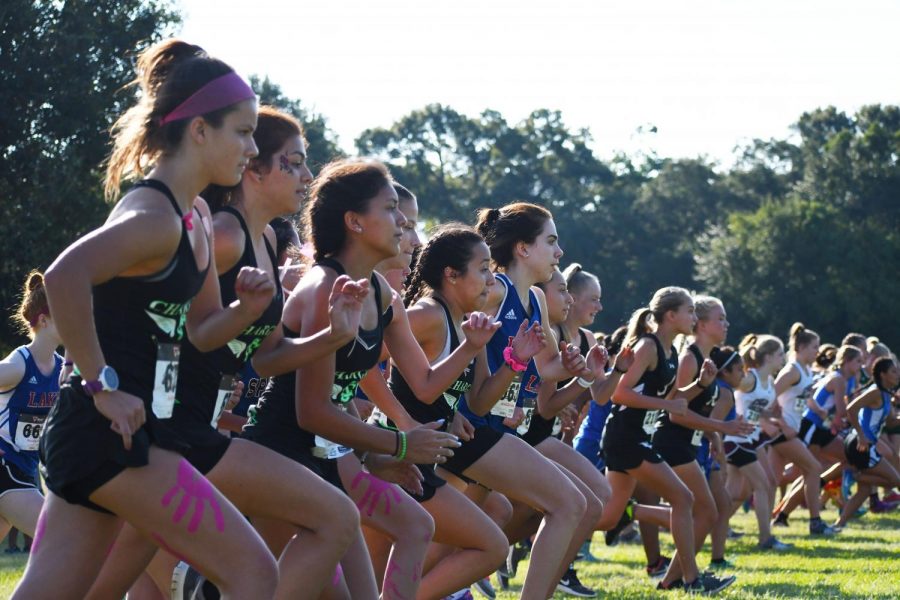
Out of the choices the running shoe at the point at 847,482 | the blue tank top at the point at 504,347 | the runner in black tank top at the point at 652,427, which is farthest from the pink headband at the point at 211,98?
the running shoe at the point at 847,482

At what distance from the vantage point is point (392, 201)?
5.10 m

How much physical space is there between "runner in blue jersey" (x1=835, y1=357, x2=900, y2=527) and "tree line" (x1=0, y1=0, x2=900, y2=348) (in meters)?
12.9

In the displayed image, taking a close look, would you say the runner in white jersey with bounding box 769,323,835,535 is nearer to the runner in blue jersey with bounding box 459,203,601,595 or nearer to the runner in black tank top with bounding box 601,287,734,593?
the runner in black tank top with bounding box 601,287,734,593

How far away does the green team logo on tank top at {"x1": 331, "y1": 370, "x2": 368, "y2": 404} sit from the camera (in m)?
4.77

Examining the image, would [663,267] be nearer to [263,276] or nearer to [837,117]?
[837,117]

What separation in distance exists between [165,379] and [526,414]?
369 cm

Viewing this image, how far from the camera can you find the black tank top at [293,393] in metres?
4.71

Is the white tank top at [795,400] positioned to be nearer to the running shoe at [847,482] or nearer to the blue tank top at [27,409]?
the running shoe at [847,482]

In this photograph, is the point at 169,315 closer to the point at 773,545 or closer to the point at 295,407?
the point at 295,407

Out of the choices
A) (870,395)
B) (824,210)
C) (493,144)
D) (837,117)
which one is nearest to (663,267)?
(824,210)

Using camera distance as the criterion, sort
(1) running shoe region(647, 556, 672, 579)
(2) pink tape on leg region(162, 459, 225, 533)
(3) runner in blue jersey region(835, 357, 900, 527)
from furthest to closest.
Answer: (3) runner in blue jersey region(835, 357, 900, 527) < (1) running shoe region(647, 556, 672, 579) < (2) pink tape on leg region(162, 459, 225, 533)

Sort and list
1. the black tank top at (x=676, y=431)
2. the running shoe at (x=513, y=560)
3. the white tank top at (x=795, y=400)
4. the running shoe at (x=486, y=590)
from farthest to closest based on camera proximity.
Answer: the white tank top at (x=795, y=400) → the black tank top at (x=676, y=431) → the running shoe at (x=513, y=560) → the running shoe at (x=486, y=590)

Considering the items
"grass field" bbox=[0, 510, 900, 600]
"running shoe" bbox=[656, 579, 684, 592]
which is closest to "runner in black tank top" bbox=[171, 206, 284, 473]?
"grass field" bbox=[0, 510, 900, 600]

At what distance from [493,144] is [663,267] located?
46.6ft
